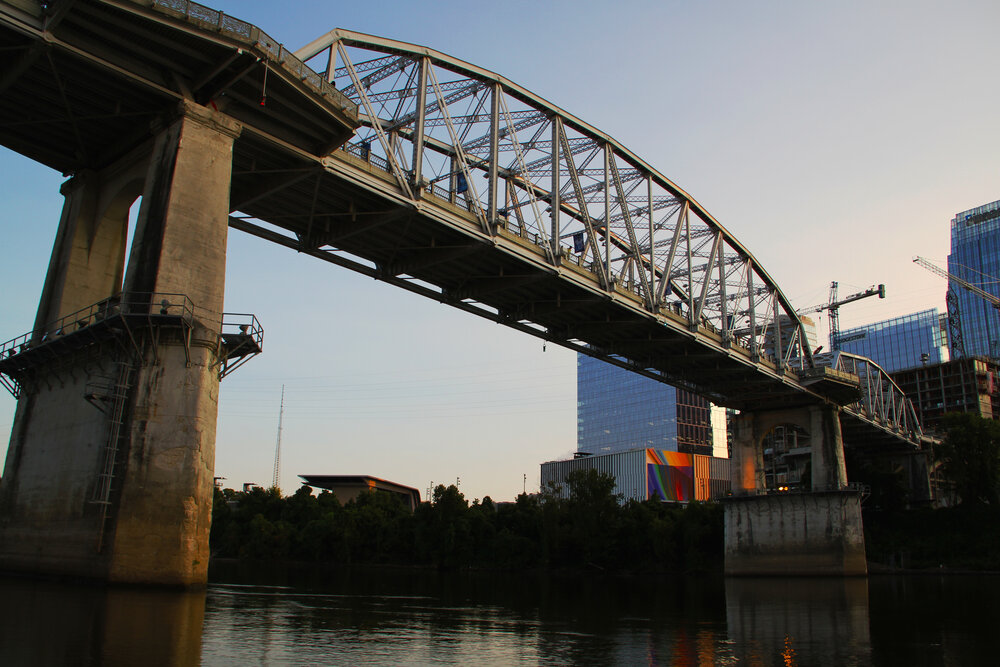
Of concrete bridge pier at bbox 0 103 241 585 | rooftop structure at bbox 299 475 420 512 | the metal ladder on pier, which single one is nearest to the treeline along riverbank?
rooftop structure at bbox 299 475 420 512

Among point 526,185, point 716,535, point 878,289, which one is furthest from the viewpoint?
point 878,289

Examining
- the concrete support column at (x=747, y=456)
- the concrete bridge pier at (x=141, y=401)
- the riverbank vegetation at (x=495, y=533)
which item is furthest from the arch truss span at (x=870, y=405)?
the concrete bridge pier at (x=141, y=401)

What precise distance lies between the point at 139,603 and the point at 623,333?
148 feet

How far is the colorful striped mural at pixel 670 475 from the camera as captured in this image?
14588cm

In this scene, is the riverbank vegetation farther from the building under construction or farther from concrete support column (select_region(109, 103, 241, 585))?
the building under construction

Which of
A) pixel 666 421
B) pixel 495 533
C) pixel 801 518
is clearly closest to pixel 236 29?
pixel 801 518

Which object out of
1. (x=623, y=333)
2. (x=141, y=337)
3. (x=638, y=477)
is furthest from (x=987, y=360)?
(x=141, y=337)

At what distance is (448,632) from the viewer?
22.9 meters

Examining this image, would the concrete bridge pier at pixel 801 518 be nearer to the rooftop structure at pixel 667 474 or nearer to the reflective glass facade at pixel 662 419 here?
the rooftop structure at pixel 667 474

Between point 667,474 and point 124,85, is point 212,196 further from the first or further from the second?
point 667,474

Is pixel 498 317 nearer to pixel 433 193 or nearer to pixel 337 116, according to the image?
pixel 433 193

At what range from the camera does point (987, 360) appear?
16175 cm

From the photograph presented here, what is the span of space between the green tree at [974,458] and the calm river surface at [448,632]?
203ft

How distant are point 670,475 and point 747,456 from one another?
68.7 m
